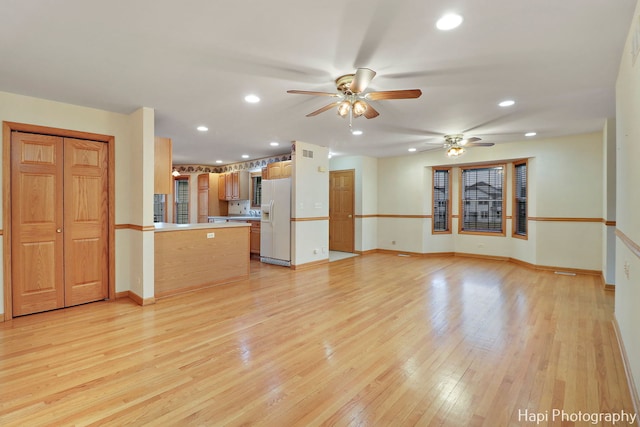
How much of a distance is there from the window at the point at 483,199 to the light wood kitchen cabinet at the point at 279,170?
159 inches

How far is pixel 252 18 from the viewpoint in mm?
2012

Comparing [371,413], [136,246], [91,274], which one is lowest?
[371,413]

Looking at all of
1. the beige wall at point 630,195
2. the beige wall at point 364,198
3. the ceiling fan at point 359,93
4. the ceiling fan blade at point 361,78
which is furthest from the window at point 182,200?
the beige wall at point 630,195

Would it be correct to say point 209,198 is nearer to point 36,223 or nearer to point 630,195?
point 36,223

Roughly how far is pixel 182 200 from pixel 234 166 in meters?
2.15

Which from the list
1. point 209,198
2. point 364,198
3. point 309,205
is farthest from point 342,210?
point 209,198

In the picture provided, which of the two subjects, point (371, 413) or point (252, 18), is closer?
point (371, 413)

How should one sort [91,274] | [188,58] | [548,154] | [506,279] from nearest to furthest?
[188,58] < [91,274] < [506,279] < [548,154]

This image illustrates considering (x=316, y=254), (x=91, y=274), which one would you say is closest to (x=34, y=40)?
(x=91, y=274)

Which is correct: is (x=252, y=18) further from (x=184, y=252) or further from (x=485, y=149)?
(x=485, y=149)

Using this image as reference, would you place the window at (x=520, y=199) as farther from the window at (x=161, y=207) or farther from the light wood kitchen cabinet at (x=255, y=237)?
the window at (x=161, y=207)

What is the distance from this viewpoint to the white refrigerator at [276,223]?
5945mm

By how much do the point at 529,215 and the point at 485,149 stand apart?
155 centimetres

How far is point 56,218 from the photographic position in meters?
3.59
